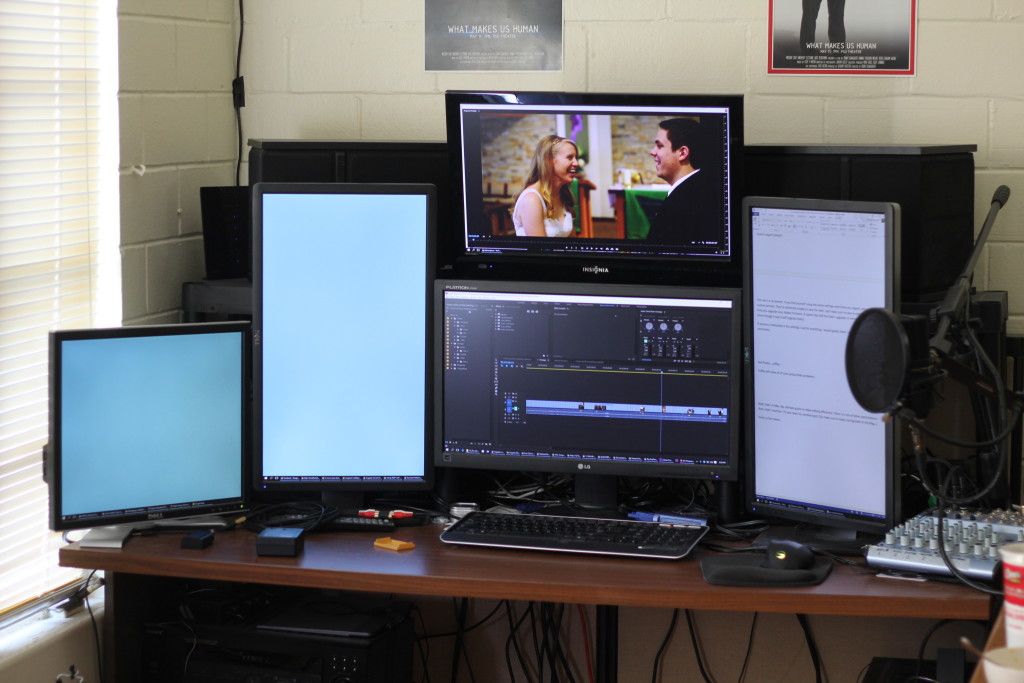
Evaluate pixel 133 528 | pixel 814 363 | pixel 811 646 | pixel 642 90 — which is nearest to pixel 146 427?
pixel 133 528

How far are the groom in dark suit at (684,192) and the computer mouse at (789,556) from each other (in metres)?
0.60

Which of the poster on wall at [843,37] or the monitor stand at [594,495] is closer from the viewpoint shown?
Result: the monitor stand at [594,495]

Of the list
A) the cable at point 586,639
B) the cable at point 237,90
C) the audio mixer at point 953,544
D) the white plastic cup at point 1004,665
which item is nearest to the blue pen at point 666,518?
the audio mixer at point 953,544

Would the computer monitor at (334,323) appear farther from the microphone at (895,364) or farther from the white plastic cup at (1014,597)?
the white plastic cup at (1014,597)

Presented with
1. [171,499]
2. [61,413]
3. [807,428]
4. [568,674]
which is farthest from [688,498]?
[61,413]

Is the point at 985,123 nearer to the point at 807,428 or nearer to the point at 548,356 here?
the point at 807,428

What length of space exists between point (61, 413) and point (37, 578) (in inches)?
16.1

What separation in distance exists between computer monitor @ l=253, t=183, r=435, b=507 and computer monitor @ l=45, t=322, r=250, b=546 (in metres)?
0.06

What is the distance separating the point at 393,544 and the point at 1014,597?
1025 mm

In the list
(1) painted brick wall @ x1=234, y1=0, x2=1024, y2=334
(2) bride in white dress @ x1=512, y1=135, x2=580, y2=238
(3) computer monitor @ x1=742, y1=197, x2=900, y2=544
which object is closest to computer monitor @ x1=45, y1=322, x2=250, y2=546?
(2) bride in white dress @ x1=512, y1=135, x2=580, y2=238

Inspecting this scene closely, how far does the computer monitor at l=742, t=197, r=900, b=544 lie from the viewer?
6.26 feet

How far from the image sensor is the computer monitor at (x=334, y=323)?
83.7 inches

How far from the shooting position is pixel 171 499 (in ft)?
6.73

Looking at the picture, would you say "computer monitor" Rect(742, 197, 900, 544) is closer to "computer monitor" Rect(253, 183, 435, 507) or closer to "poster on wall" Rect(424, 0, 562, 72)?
"computer monitor" Rect(253, 183, 435, 507)
